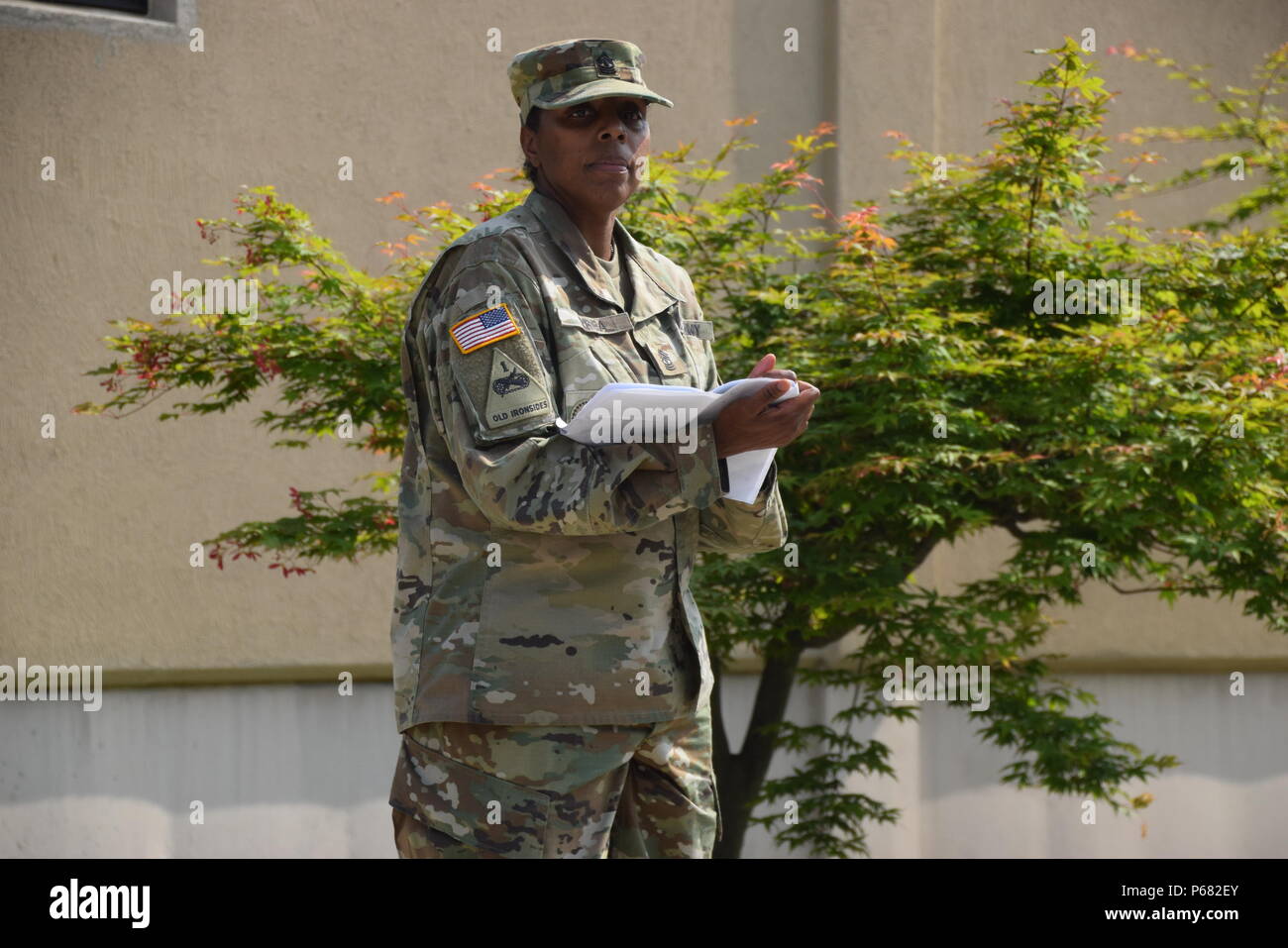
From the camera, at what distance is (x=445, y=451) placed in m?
1.98

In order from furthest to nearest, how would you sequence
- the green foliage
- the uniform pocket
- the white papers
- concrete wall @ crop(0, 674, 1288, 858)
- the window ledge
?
concrete wall @ crop(0, 674, 1288, 858) < the window ledge < the green foliage < the uniform pocket < the white papers

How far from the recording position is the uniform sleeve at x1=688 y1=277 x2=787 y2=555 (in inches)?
81.1

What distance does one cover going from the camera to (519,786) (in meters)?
1.91

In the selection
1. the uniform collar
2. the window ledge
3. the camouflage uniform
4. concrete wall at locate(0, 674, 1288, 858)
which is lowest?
concrete wall at locate(0, 674, 1288, 858)

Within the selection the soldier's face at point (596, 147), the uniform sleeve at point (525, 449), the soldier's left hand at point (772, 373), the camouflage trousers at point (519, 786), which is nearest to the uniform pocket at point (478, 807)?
the camouflage trousers at point (519, 786)

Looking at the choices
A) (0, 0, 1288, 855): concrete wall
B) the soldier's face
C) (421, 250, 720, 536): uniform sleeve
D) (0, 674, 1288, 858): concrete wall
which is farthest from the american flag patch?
(0, 674, 1288, 858): concrete wall

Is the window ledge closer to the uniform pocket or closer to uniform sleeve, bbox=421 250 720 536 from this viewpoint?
uniform sleeve, bbox=421 250 720 536

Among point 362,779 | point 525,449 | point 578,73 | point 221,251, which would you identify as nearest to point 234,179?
point 221,251

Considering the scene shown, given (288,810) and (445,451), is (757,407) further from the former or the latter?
(288,810)

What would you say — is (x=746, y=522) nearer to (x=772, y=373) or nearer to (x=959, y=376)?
(x=772, y=373)

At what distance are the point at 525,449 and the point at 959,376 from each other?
2699mm

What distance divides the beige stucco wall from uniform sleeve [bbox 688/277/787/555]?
12.8 ft

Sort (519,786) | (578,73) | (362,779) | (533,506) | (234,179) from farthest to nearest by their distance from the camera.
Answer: (362,779) → (234,179) → (578,73) → (519,786) → (533,506)

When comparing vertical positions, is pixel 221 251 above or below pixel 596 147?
above
